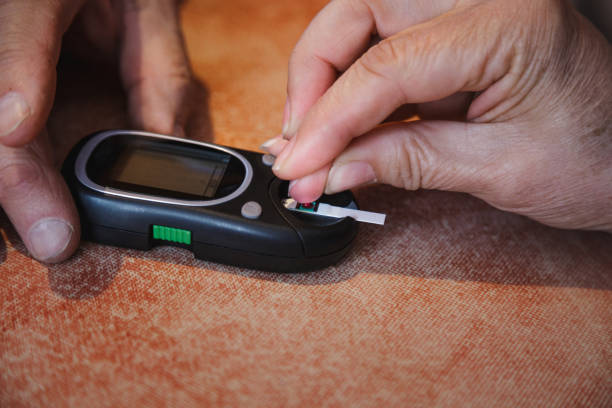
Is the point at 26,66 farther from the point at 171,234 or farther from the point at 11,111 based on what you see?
the point at 171,234

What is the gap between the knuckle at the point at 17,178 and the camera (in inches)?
21.9

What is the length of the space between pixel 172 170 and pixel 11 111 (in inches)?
7.4

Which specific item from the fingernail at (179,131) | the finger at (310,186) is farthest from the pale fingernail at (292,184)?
the fingernail at (179,131)

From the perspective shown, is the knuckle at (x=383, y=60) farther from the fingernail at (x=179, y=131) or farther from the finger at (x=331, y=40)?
the fingernail at (x=179, y=131)

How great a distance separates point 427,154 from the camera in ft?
1.96

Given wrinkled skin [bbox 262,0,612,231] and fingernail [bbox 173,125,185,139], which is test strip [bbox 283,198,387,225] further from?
fingernail [bbox 173,125,185,139]

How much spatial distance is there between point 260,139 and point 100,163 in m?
0.26

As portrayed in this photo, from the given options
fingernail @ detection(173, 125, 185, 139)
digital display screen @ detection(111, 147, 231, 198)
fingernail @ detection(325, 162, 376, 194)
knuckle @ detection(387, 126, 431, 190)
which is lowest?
fingernail @ detection(173, 125, 185, 139)

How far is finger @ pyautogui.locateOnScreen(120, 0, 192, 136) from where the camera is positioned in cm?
77

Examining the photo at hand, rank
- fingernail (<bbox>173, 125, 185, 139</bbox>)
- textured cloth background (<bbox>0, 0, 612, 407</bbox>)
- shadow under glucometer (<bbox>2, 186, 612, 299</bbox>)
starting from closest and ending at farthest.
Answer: textured cloth background (<bbox>0, 0, 612, 407</bbox>)
shadow under glucometer (<bbox>2, 186, 612, 299</bbox>)
fingernail (<bbox>173, 125, 185, 139</bbox>)

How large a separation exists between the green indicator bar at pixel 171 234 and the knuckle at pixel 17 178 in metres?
0.15

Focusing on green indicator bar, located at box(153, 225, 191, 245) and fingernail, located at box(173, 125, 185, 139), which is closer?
green indicator bar, located at box(153, 225, 191, 245)

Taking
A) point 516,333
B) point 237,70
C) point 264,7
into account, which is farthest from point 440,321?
point 264,7

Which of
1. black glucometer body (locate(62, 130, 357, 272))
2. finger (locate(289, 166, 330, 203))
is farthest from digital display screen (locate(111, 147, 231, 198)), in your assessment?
finger (locate(289, 166, 330, 203))
